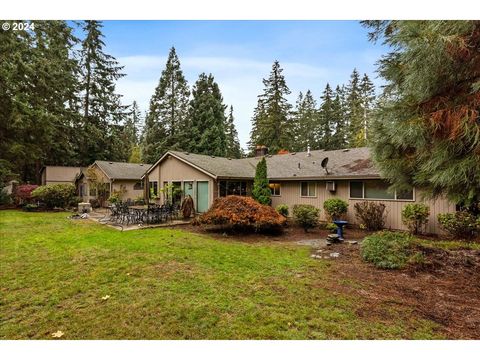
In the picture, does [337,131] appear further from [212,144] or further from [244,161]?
[244,161]

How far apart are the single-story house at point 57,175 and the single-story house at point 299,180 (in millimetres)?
11897

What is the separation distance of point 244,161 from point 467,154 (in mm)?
14778

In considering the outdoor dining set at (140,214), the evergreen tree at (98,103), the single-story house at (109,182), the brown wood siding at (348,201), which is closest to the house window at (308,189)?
the brown wood siding at (348,201)

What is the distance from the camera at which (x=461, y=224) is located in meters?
8.35

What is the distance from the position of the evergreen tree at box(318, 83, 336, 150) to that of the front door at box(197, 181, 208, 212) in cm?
2544

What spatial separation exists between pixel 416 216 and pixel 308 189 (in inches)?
187

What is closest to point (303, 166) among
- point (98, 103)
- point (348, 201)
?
point (348, 201)

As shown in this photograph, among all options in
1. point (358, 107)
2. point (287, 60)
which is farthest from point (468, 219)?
point (358, 107)

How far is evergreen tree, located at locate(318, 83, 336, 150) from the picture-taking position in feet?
118

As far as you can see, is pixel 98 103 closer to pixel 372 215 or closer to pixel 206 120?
pixel 206 120

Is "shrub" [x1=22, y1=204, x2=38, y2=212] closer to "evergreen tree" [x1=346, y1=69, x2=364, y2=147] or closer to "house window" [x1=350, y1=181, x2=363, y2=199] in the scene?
"house window" [x1=350, y1=181, x2=363, y2=199]

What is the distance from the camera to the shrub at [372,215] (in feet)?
34.1

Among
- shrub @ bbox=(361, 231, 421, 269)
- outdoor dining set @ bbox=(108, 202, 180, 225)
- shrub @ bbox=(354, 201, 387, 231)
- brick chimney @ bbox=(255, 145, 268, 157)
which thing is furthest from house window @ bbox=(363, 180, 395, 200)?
brick chimney @ bbox=(255, 145, 268, 157)

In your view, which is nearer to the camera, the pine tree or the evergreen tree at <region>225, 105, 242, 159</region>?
the pine tree
